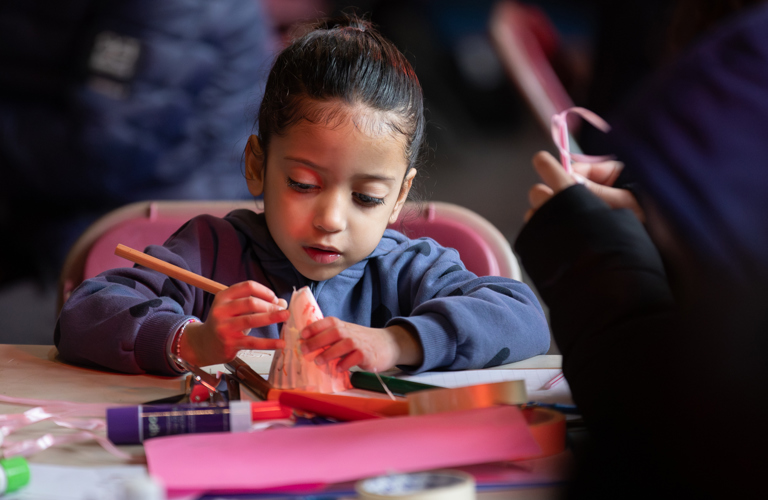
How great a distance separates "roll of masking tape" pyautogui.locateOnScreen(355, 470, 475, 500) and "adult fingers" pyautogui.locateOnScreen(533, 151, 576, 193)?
0.23 m

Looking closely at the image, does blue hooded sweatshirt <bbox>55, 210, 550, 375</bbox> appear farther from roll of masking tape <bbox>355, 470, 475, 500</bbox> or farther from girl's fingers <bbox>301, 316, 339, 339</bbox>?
roll of masking tape <bbox>355, 470, 475, 500</bbox>

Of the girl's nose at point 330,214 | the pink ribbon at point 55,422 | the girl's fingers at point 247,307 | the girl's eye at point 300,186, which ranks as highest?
the girl's eye at point 300,186

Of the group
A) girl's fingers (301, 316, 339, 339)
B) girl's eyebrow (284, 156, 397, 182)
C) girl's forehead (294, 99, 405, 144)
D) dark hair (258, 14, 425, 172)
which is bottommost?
girl's fingers (301, 316, 339, 339)

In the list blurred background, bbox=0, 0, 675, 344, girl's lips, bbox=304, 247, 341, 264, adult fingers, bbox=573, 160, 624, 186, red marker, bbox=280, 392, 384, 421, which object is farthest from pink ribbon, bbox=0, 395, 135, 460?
blurred background, bbox=0, 0, 675, 344

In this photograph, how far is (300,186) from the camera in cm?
89

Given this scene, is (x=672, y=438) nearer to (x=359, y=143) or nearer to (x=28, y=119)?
(x=359, y=143)

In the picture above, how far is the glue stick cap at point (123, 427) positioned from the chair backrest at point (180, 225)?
701mm

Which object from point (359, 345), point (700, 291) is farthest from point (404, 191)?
point (700, 291)

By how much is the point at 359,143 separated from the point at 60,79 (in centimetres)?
114

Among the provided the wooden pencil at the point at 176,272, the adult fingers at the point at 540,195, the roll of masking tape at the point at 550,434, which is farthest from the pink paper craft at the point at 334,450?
the wooden pencil at the point at 176,272

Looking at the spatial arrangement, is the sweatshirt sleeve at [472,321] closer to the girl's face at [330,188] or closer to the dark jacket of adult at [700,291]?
the girl's face at [330,188]

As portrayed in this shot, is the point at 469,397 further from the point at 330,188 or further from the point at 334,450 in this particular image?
the point at 330,188

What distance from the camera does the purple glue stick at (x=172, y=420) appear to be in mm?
493

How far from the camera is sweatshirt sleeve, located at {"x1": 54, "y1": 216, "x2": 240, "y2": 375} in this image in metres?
0.75
